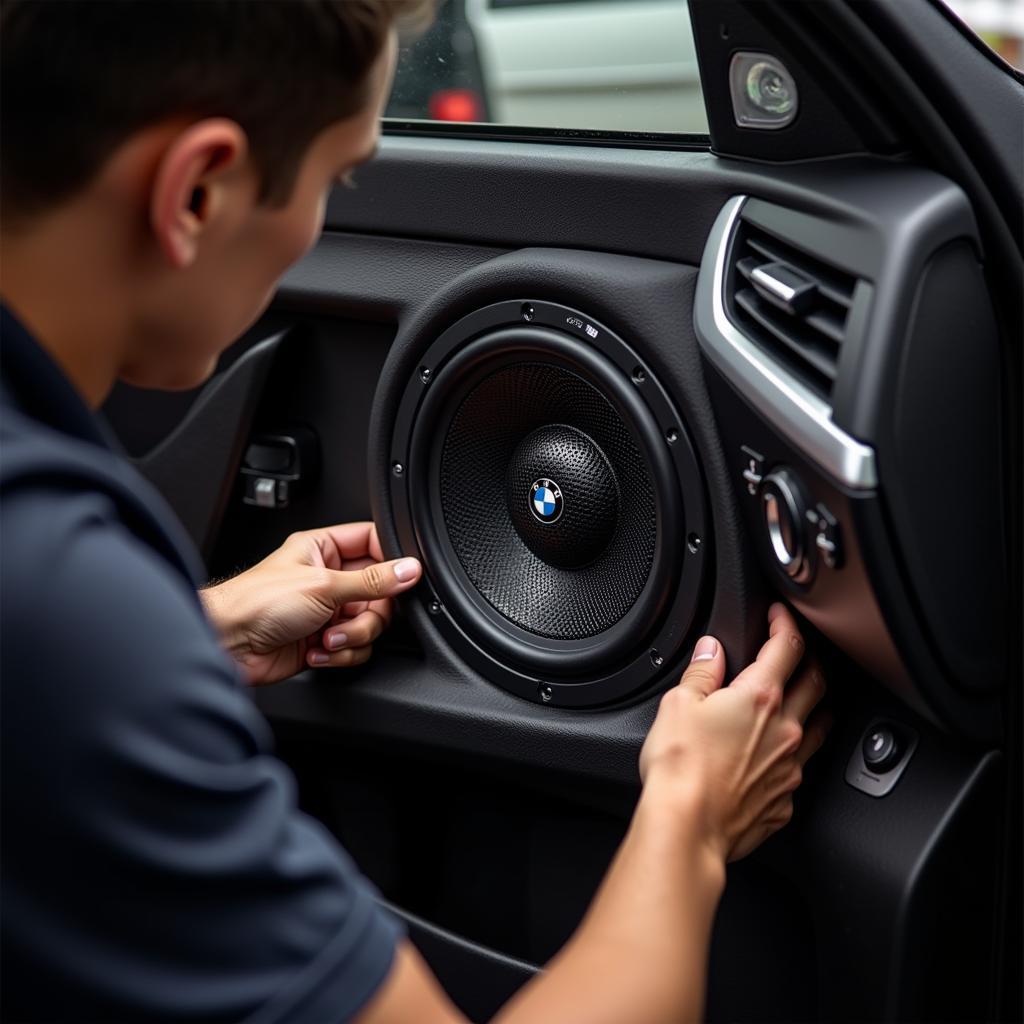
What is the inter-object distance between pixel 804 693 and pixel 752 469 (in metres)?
0.21

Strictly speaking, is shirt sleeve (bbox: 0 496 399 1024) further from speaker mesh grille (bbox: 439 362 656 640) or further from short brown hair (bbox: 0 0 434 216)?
speaker mesh grille (bbox: 439 362 656 640)

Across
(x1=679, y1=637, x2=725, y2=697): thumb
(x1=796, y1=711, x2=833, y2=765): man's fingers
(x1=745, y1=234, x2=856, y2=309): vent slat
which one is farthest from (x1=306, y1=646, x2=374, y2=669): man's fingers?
(x1=745, y1=234, x2=856, y2=309): vent slat

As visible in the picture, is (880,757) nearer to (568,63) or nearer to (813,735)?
(813,735)

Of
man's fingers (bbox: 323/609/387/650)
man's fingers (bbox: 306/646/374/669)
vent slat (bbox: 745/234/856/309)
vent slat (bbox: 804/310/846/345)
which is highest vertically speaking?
vent slat (bbox: 745/234/856/309)

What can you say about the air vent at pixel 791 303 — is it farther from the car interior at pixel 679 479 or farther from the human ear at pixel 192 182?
the human ear at pixel 192 182

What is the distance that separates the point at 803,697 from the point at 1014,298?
39cm

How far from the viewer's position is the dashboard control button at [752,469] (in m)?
1.22

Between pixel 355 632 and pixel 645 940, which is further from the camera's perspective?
pixel 355 632

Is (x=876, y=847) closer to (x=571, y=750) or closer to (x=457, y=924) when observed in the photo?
(x=571, y=750)

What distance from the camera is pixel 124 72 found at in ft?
2.57

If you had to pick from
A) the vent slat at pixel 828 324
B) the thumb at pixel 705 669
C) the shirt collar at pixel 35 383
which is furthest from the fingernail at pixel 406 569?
the shirt collar at pixel 35 383

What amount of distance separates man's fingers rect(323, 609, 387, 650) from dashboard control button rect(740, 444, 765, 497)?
500 mm

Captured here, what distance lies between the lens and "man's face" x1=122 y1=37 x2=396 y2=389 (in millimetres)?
872

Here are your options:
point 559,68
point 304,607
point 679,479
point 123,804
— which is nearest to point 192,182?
point 123,804
